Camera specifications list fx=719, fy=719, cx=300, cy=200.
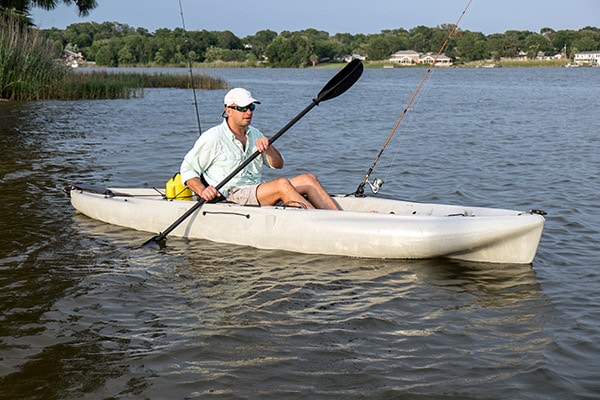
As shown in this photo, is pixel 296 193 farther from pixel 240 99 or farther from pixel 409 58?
pixel 409 58

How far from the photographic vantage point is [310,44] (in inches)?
4946

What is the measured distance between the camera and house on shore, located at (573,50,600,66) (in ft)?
377

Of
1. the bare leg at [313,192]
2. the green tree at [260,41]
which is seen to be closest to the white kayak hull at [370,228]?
the bare leg at [313,192]

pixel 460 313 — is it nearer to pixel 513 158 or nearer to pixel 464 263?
pixel 464 263

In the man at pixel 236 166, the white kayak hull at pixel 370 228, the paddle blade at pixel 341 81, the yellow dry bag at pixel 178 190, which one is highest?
the paddle blade at pixel 341 81

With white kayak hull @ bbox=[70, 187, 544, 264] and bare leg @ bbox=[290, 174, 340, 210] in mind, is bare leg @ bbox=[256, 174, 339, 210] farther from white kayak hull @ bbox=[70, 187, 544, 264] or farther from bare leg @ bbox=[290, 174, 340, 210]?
white kayak hull @ bbox=[70, 187, 544, 264]

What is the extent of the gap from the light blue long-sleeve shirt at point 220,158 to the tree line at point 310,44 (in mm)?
78997

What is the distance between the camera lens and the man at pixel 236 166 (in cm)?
645

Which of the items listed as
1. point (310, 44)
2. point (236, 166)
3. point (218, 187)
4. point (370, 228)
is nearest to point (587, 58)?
point (310, 44)

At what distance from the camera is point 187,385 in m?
3.88

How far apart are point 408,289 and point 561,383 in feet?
5.79

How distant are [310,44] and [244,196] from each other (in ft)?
400

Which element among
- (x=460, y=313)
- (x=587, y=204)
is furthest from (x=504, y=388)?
(x=587, y=204)

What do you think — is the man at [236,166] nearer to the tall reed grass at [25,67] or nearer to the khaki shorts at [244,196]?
the khaki shorts at [244,196]
